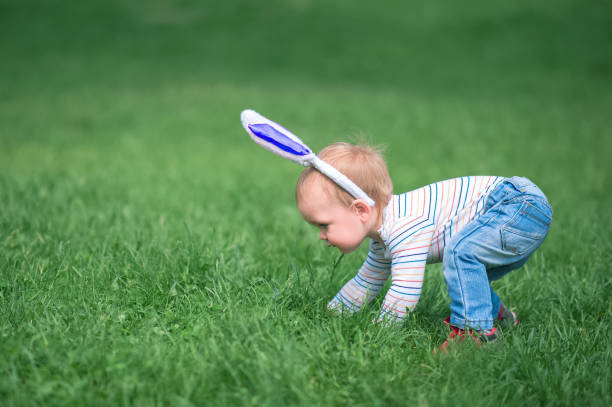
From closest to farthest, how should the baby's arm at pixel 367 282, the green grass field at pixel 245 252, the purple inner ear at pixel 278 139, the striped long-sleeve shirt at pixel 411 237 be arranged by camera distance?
1. the green grass field at pixel 245 252
2. the purple inner ear at pixel 278 139
3. the striped long-sleeve shirt at pixel 411 237
4. the baby's arm at pixel 367 282

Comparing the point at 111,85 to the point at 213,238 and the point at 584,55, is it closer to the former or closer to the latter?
the point at 213,238

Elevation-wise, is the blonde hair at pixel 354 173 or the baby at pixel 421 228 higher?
the blonde hair at pixel 354 173

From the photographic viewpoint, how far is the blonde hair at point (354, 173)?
8.13ft

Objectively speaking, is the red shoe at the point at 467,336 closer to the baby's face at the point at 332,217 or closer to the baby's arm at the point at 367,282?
the baby's arm at the point at 367,282

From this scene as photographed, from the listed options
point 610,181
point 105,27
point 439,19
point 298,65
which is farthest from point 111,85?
point 439,19

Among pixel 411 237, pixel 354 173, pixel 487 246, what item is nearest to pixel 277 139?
pixel 354 173

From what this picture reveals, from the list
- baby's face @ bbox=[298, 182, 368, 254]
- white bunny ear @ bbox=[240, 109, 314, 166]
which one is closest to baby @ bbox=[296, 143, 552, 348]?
baby's face @ bbox=[298, 182, 368, 254]

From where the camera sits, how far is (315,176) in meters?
2.49

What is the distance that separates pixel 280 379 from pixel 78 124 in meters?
9.19

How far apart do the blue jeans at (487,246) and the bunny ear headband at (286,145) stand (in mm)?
588

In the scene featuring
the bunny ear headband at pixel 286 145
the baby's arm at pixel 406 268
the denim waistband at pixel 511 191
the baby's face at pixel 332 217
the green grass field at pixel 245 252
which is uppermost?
the bunny ear headband at pixel 286 145

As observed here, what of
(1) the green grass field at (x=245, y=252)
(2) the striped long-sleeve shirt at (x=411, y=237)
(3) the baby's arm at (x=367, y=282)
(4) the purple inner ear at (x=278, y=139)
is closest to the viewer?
(1) the green grass field at (x=245, y=252)

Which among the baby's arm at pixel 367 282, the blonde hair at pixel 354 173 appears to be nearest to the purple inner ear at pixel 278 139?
the blonde hair at pixel 354 173

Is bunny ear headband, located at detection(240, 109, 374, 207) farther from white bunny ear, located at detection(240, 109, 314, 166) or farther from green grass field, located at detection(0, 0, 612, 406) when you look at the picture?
Result: green grass field, located at detection(0, 0, 612, 406)
